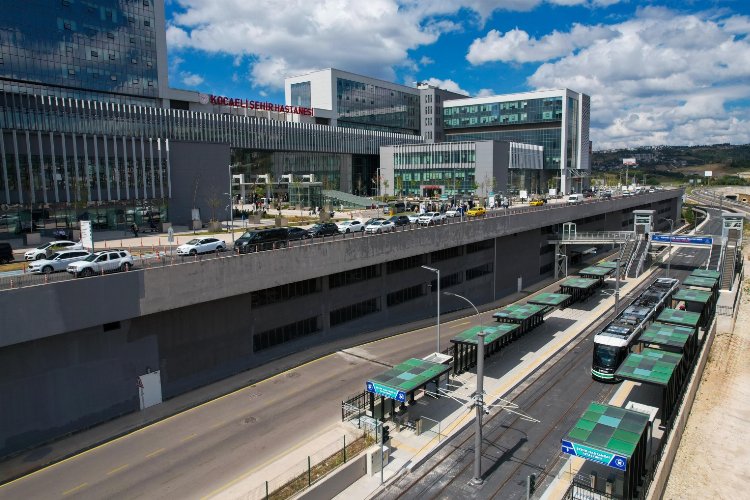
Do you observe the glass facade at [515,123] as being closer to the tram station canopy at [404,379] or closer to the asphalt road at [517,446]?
the asphalt road at [517,446]

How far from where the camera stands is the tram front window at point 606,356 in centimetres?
3568

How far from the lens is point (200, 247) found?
40.8 m

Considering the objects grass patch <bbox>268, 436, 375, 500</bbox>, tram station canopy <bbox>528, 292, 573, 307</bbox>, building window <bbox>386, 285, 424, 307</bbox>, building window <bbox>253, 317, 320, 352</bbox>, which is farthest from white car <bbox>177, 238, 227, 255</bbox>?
tram station canopy <bbox>528, 292, 573, 307</bbox>

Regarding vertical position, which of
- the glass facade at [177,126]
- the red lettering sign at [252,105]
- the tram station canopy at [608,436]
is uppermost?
the red lettering sign at [252,105]

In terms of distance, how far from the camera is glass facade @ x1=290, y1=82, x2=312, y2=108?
143 m

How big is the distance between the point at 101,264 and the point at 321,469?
58.2 ft

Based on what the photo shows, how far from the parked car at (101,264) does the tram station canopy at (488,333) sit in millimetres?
22575

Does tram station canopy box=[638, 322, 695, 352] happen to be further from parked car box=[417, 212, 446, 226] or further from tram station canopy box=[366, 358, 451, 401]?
parked car box=[417, 212, 446, 226]

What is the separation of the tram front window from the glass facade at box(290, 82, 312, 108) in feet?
397

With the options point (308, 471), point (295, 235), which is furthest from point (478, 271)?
point (308, 471)

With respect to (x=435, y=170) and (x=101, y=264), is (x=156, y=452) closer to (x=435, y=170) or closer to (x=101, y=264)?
(x=101, y=264)

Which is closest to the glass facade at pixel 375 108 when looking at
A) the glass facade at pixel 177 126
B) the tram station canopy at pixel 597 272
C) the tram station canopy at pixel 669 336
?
the glass facade at pixel 177 126

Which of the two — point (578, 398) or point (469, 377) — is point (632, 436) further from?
point (469, 377)

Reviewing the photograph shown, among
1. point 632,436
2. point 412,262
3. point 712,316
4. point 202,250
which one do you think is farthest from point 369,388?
point 712,316
